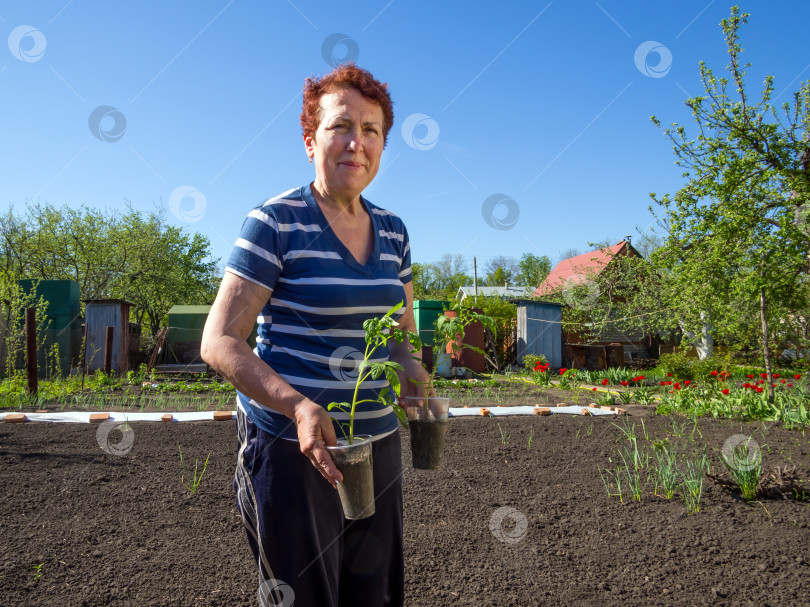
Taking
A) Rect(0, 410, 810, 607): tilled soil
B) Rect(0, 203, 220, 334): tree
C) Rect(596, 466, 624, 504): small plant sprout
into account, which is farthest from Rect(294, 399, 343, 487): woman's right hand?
Rect(0, 203, 220, 334): tree

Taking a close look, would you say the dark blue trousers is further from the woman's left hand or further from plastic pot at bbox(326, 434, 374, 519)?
the woman's left hand

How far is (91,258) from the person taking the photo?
791 inches

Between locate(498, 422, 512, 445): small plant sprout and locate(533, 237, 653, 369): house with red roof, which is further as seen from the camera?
locate(533, 237, 653, 369): house with red roof

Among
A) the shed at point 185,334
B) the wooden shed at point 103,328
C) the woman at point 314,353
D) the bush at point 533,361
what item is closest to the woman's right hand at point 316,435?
the woman at point 314,353

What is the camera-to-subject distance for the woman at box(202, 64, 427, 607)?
47.5 inches

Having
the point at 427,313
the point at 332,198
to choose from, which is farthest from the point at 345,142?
the point at 427,313

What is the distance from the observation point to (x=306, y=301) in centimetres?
128

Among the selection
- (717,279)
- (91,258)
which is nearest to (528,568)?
(717,279)

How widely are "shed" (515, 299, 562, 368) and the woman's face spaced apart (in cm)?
1217

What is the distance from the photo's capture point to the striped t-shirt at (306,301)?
1.26 meters

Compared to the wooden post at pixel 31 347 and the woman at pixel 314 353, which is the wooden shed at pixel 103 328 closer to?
the wooden post at pixel 31 347

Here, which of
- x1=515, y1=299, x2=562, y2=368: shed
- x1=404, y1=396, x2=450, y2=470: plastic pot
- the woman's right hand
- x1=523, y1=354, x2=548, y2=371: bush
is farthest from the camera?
x1=515, y1=299, x2=562, y2=368: shed

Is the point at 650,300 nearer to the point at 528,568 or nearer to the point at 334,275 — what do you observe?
the point at 528,568

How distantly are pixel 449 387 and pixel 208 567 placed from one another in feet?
21.9
